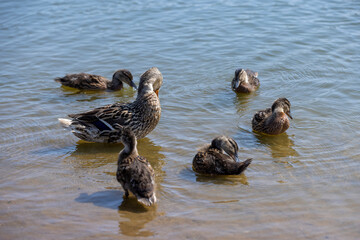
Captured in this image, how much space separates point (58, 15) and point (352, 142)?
9.63 m

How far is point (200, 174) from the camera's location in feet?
19.6

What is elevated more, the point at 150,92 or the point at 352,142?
Answer: the point at 150,92

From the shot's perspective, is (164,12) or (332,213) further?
(164,12)

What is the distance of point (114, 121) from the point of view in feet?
22.5

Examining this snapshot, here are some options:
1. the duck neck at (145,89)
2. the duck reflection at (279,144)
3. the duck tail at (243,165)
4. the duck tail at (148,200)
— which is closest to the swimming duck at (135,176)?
the duck tail at (148,200)

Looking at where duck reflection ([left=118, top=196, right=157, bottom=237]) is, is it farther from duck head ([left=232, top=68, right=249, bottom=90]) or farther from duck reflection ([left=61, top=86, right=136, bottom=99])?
duck reflection ([left=61, top=86, right=136, bottom=99])

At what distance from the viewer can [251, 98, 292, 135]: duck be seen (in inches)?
278

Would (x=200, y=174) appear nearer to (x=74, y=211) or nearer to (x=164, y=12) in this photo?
(x=74, y=211)

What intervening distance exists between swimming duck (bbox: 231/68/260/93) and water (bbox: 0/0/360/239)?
0.19 m

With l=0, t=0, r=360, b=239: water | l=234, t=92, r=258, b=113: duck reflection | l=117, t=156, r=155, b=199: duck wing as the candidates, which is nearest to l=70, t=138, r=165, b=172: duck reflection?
l=0, t=0, r=360, b=239: water

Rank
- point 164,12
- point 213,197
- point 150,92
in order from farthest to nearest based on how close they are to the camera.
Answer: point 164,12 < point 150,92 < point 213,197

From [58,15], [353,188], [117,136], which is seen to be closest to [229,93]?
[117,136]

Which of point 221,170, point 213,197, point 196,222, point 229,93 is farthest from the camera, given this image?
point 229,93

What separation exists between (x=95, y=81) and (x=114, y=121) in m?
2.61
